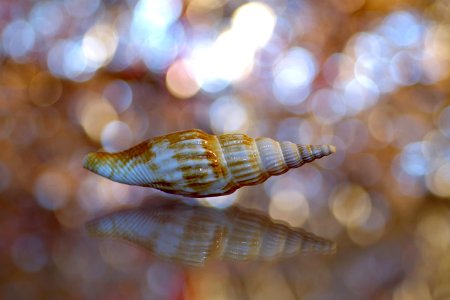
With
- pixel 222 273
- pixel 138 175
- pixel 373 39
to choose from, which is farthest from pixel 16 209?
pixel 373 39

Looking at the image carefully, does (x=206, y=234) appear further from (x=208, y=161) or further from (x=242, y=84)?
(x=242, y=84)

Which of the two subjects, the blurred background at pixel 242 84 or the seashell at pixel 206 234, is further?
the blurred background at pixel 242 84

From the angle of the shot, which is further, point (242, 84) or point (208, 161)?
point (242, 84)

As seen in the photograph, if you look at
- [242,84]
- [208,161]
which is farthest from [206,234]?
[242,84]

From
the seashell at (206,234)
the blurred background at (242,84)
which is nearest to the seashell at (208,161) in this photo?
the seashell at (206,234)

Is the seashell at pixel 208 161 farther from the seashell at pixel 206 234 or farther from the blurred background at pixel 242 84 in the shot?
the blurred background at pixel 242 84
